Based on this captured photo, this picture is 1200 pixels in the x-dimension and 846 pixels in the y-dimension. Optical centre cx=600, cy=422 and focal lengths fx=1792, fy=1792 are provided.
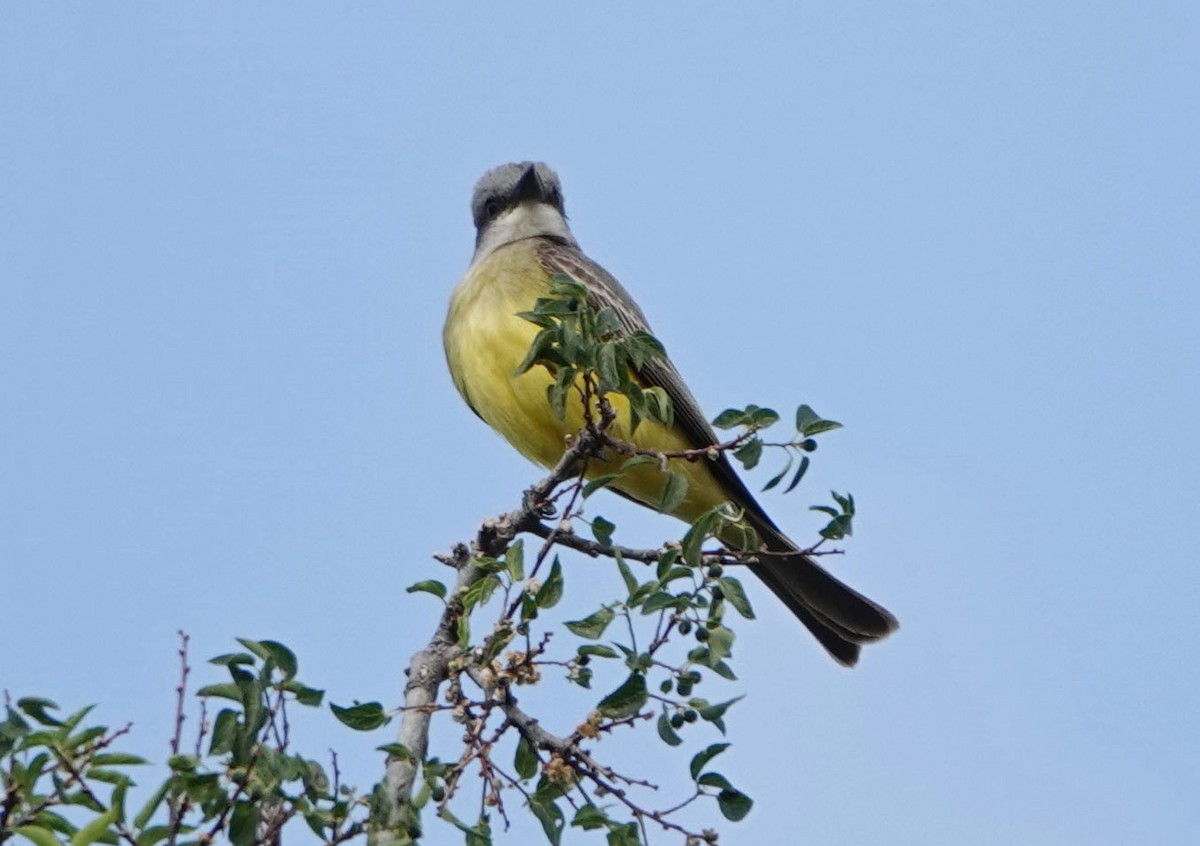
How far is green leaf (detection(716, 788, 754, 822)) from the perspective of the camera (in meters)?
3.51

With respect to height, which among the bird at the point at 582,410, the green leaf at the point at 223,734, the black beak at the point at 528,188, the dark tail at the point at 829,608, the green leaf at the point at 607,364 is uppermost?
the black beak at the point at 528,188

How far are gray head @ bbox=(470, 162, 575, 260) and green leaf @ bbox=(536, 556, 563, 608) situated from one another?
12.8 ft

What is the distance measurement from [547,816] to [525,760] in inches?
6.3

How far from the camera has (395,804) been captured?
9.82 feet

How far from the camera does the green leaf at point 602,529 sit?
3877 millimetres

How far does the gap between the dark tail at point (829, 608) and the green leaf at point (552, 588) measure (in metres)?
2.92

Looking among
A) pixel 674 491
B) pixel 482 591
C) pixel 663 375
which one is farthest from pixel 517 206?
pixel 482 591

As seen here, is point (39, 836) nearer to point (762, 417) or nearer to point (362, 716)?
point (362, 716)

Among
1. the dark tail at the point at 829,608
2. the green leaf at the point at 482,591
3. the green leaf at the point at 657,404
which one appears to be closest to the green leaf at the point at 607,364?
the green leaf at the point at 657,404

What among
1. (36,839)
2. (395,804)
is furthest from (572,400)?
(36,839)

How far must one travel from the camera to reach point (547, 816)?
3484mm

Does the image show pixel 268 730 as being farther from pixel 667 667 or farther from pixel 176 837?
pixel 667 667

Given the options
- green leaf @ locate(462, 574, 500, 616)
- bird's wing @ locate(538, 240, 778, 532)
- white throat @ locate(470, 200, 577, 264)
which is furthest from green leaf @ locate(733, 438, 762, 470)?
white throat @ locate(470, 200, 577, 264)

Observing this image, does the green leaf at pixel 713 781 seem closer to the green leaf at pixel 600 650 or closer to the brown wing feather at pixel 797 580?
the green leaf at pixel 600 650
